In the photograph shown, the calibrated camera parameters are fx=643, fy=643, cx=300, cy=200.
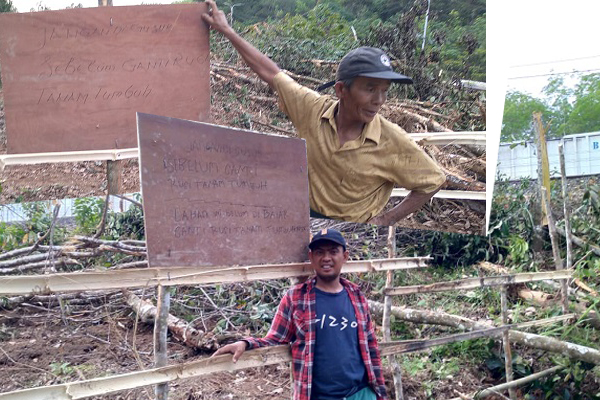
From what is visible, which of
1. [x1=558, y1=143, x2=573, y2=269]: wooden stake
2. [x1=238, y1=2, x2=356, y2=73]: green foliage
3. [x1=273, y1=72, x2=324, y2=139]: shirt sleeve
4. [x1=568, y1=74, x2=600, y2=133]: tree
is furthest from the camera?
[x1=568, y1=74, x2=600, y2=133]: tree

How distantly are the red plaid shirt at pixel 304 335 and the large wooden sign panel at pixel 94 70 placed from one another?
697mm

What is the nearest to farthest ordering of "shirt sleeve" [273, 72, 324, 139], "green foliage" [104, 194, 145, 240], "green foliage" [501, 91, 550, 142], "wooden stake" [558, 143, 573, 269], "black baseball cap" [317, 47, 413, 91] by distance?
"black baseball cap" [317, 47, 413, 91] < "shirt sleeve" [273, 72, 324, 139] < "green foliage" [104, 194, 145, 240] < "wooden stake" [558, 143, 573, 269] < "green foliage" [501, 91, 550, 142]

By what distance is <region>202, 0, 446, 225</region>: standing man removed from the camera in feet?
6.86

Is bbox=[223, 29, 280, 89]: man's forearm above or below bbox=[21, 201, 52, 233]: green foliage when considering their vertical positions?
above

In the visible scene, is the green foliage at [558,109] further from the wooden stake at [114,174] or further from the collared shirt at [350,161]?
the wooden stake at [114,174]

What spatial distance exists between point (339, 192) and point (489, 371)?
1985mm

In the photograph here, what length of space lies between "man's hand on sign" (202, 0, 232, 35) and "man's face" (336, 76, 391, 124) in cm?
42

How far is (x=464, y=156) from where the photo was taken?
113 inches

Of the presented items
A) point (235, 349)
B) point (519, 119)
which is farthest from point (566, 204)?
point (235, 349)

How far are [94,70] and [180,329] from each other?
1628 mm

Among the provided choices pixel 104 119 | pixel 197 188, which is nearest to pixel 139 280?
pixel 197 188

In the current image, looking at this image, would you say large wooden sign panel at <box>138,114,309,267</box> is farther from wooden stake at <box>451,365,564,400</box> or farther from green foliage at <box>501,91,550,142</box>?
green foliage at <box>501,91,550,142</box>

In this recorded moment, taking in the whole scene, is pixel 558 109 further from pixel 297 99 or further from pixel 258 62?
pixel 258 62

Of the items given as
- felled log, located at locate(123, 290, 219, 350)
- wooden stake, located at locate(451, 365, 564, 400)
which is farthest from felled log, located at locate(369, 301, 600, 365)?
felled log, located at locate(123, 290, 219, 350)
